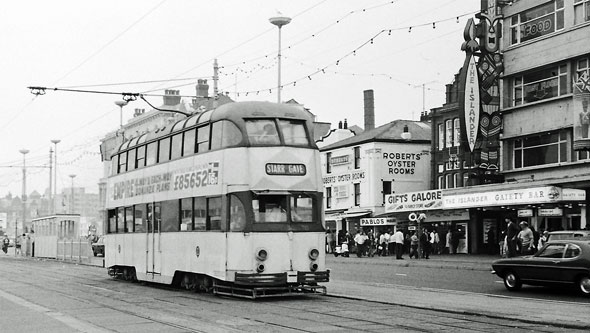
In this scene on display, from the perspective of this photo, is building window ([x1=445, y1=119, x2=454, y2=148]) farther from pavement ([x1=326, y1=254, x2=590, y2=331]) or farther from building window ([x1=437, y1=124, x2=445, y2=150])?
pavement ([x1=326, y1=254, x2=590, y2=331])

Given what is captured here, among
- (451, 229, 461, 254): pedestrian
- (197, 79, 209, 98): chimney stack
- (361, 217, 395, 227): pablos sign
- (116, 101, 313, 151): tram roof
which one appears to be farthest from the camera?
(197, 79, 209, 98): chimney stack

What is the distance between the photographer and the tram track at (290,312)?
46.1 feet

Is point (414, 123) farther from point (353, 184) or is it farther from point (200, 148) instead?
point (200, 148)

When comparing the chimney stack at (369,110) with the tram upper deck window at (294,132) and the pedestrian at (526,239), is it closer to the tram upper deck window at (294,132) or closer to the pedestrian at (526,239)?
the pedestrian at (526,239)

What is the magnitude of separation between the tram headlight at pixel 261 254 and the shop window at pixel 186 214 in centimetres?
292

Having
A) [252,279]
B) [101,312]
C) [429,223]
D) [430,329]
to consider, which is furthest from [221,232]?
[429,223]

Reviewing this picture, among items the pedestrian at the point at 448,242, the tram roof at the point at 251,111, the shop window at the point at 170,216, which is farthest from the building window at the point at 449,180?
the tram roof at the point at 251,111

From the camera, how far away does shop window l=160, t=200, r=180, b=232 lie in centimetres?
2264

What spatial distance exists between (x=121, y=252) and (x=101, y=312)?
34.4 ft

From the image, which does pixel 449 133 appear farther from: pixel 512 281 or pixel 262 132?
pixel 262 132

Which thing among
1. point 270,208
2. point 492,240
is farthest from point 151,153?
point 492,240

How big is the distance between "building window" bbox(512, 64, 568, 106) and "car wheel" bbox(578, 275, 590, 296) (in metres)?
19.9

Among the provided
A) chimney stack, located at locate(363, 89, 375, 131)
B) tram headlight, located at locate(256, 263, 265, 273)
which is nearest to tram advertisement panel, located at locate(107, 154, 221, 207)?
tram headlight, located at locate(256, 263, 265, 273)

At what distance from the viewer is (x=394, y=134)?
65.8m
